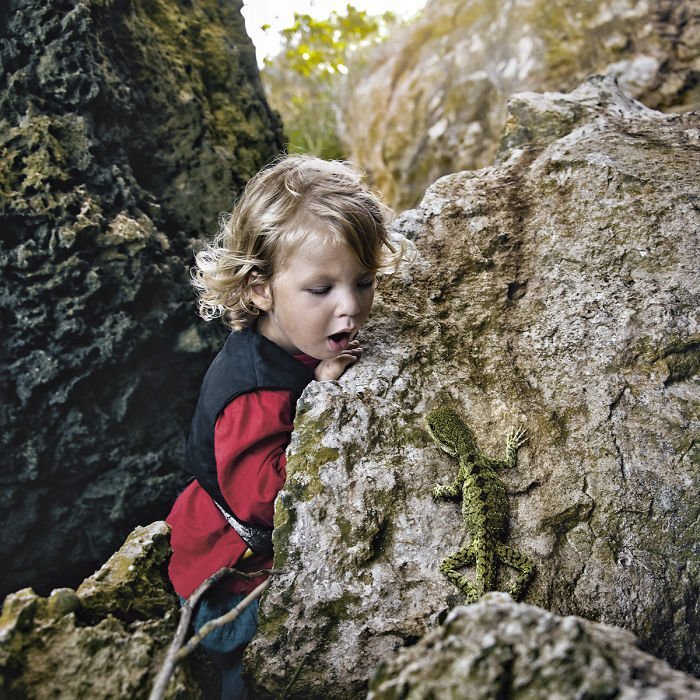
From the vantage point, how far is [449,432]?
2705mm

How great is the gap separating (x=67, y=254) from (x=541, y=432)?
8.84 ft

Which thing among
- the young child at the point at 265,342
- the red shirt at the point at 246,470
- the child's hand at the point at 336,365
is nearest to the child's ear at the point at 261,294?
the young child at the point at 265,342

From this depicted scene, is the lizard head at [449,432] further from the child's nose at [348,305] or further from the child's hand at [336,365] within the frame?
the child's nose at [348,305]

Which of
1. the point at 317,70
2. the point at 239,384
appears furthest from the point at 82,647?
the point at 317,70

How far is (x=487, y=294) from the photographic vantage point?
337 cm

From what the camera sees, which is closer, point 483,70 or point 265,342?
point 265,342

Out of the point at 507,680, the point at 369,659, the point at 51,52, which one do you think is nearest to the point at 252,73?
the point at 51,52

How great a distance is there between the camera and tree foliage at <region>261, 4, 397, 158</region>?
31.2ft

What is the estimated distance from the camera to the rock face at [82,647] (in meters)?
1.96

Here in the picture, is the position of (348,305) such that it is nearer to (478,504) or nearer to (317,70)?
(478,504)

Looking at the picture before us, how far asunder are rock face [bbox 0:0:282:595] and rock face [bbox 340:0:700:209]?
15.1 feet

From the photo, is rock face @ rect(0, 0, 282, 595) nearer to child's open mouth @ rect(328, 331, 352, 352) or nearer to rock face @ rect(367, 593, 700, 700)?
child's open mouth @ rect(328, 331, 352, 352)

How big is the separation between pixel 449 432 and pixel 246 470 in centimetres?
93

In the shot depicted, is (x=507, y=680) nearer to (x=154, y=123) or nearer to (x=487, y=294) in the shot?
(x=487, y=294)
